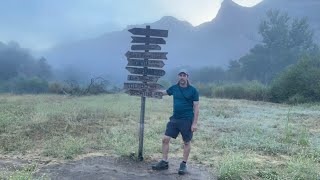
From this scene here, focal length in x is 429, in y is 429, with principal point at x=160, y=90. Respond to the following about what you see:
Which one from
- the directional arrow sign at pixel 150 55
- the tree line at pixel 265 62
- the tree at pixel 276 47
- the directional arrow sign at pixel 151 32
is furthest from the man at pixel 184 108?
the tree at pixel 276 47

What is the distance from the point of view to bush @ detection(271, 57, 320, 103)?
2739 cm

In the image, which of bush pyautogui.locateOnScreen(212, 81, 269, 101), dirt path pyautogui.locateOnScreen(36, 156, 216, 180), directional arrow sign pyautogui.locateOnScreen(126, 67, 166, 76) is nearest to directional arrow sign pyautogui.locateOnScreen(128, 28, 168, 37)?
directional arrow sign pyautogui.locateOnScreen(126, 67, 166, 76)

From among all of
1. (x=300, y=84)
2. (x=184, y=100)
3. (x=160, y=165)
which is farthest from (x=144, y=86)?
(x=300, y=84)

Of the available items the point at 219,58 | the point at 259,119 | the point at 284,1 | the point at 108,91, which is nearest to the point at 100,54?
the point at 219,58

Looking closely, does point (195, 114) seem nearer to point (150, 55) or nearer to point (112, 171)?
point (150, 55)

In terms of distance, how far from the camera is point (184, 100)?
25.9 feet

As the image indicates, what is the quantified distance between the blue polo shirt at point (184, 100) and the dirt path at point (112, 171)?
1.12 metres

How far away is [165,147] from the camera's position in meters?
8.23

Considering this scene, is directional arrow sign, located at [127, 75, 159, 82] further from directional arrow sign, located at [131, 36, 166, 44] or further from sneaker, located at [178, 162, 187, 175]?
sneaker, located at [178, 162, 187, 175]

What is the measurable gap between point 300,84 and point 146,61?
2183 cm

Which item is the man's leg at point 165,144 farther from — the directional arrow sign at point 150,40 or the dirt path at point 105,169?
the directional arrow sign at point 150,40

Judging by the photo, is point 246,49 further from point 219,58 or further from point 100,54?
point 100,54

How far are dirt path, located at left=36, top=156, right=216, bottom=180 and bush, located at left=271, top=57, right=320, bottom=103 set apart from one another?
2065cm

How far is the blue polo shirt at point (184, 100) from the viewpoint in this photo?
25.7ft
